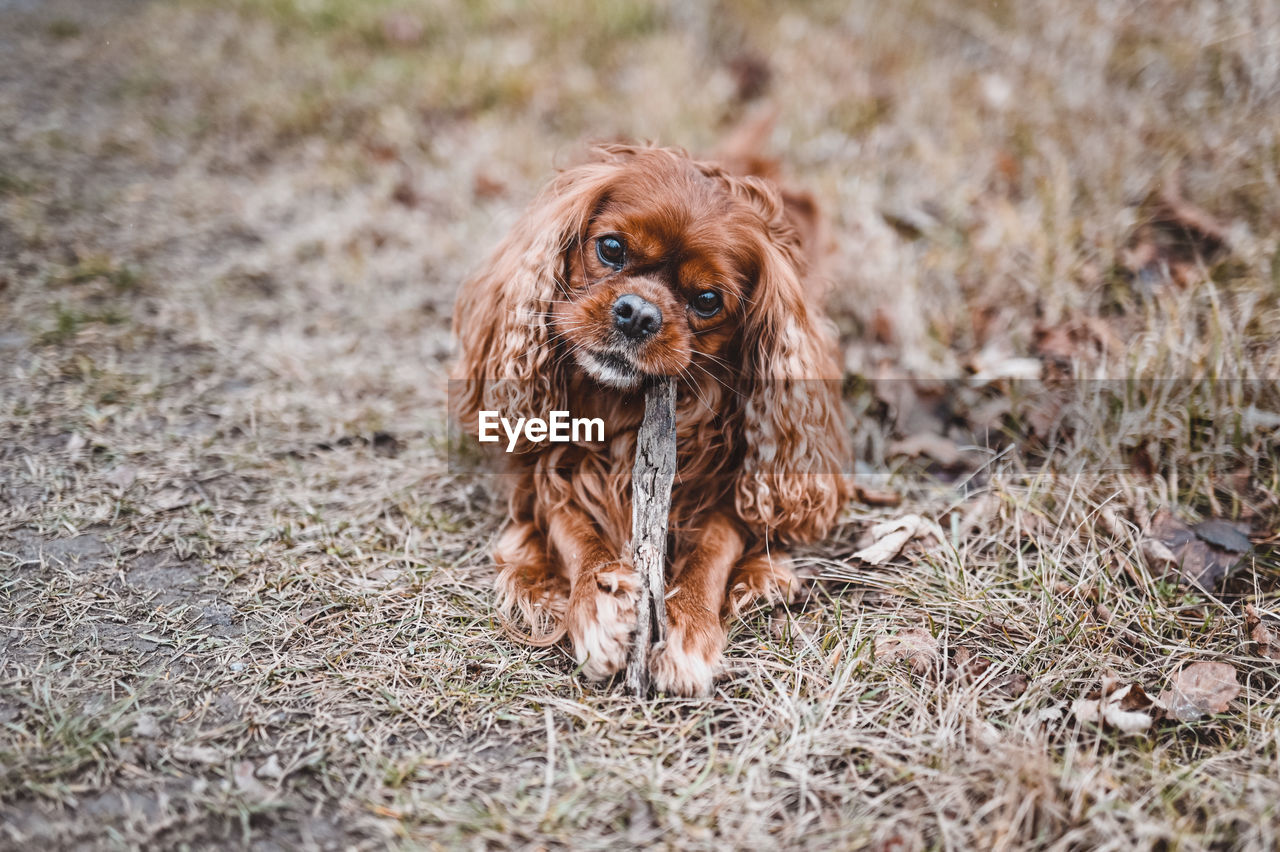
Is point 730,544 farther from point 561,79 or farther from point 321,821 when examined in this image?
point 561,79

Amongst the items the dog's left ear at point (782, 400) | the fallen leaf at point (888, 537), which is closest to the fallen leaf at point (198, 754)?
the dog's left ear at point (782, 400)

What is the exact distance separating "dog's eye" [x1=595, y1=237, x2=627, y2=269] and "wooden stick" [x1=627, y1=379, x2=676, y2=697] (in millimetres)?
327

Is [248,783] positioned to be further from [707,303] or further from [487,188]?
[487,188]

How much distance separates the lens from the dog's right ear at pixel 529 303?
91.9 inches

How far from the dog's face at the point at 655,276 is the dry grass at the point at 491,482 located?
2.44 feet

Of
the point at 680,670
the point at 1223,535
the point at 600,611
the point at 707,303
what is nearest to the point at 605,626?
the point at 600,611

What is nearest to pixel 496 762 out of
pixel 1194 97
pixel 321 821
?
pixel 321 821

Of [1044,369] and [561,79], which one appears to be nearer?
[1044,369]

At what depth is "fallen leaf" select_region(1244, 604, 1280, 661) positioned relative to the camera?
2.18 m

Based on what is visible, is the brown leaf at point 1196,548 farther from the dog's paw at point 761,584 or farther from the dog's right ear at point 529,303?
the dog's right ear at point 529,303

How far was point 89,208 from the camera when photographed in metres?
4.05

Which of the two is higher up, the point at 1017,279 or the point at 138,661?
the point at 1017,279

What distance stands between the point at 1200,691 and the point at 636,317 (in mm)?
1569

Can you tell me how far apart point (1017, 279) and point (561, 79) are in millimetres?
3065
